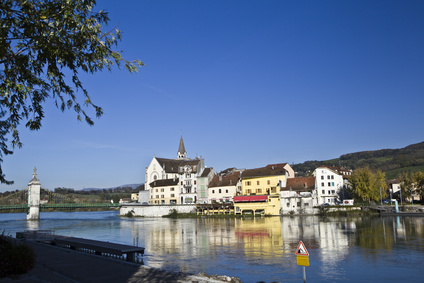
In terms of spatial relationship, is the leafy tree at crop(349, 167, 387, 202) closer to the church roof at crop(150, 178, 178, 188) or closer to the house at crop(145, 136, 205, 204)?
the house at crop(145, 136, 205, 204)

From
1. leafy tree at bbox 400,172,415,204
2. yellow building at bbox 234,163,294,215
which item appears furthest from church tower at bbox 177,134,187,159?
leafy tree at bbox 400,172,415,204

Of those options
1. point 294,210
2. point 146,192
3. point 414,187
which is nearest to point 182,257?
point 294,210

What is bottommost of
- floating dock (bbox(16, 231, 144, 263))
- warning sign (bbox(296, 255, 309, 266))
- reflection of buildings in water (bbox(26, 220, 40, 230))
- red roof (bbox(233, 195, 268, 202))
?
reflection of buildings in water (bbox(26, 220, 40, 230))

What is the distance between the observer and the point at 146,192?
113 m

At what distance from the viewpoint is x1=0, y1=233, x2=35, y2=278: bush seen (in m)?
13.7

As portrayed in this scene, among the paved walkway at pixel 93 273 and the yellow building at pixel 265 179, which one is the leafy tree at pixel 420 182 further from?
the paved walkway at pixel 93 273

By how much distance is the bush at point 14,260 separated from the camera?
45.1 feet

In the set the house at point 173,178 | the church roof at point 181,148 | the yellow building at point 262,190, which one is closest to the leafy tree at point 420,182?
the yellow building at point 262,190

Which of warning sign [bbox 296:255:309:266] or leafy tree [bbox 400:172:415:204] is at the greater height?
leafy tree [bbox 400:172:415:204]

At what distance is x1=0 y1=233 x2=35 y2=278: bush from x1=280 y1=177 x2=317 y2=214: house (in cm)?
6989

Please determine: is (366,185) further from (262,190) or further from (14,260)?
(14,260)

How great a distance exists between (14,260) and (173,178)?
96459 mm

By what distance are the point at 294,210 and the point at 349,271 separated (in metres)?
59.7

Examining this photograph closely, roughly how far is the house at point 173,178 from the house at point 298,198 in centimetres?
2905
